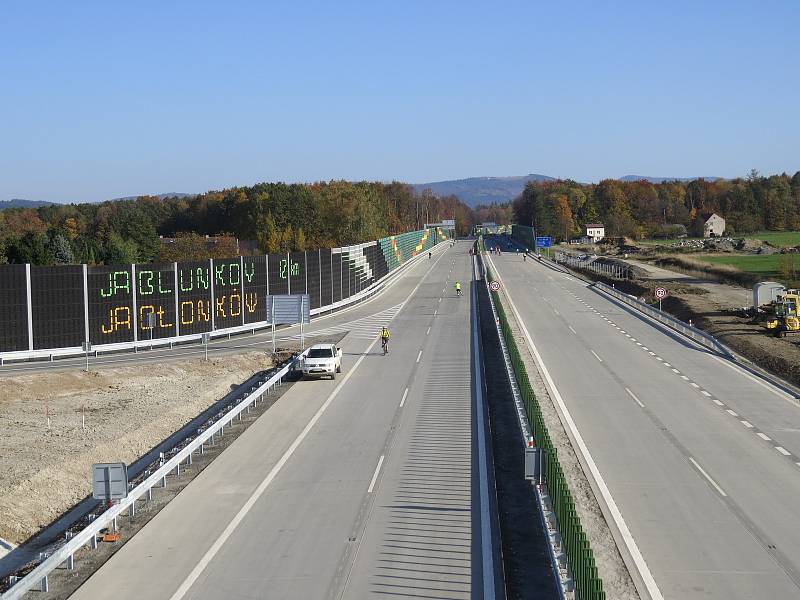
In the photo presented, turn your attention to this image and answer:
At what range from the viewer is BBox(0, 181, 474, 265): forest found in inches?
3730

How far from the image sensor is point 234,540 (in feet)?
57.8

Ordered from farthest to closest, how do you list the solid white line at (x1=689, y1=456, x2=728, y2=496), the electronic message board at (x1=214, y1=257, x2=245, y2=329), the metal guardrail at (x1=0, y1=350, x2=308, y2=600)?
the electronic message board at (x1=214, y1=257, x2=245, y2=329) → the solid white line at (x1=689, y1=456, x2=728, y2=496) → the metal guardrail at (x1=0, y1=350, x2=308, y2=600)

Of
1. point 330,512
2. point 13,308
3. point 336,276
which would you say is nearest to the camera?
point 330,512

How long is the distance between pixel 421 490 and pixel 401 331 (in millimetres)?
33981

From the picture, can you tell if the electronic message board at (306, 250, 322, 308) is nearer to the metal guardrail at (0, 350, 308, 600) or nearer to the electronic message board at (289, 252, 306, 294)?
the electronic message board at (289, 252, 306, 294)

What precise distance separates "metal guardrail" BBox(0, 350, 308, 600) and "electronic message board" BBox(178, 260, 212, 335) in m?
18.3

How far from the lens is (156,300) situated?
45.9 m

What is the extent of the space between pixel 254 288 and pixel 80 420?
22.8 metres

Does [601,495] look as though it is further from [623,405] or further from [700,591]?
[623,405]

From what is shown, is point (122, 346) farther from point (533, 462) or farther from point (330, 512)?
Answer: point (533, 462)

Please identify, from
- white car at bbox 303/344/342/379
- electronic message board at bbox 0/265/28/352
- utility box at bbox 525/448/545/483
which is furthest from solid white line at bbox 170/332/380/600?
Result: electronic message board at bbox 0/265/28/352

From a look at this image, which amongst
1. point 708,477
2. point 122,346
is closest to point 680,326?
point 122,346

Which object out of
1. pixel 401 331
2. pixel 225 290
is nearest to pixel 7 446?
pixel 225 290

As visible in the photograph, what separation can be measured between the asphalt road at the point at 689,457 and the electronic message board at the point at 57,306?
21.5 meters
